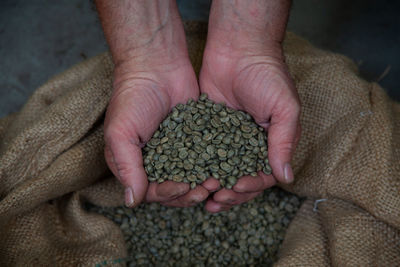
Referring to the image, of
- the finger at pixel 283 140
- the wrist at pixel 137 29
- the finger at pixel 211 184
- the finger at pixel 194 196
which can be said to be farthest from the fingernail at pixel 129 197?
the wrist at pixel 137 29

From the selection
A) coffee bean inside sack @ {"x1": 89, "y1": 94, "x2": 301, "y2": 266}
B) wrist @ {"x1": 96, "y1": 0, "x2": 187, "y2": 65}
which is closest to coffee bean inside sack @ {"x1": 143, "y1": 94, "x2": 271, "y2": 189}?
coffee bean inside sack @ {"x1": 89, "y1": 94, "x2": 301, "y2": 266}

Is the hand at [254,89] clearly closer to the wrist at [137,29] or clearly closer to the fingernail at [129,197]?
the wrist at [137,29]

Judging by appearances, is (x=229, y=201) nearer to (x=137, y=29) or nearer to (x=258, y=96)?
(x=258, y=96)

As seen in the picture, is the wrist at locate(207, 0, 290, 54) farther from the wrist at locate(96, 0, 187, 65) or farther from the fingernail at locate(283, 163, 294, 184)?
the fingernail at locate(283, 163, 294, 184)

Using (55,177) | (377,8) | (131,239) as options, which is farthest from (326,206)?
(377,8)

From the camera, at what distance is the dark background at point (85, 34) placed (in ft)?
12.4

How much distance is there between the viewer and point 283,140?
1.90 m

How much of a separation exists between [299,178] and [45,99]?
177 centimetres

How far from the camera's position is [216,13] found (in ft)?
7.77

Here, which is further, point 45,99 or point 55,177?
point 45,99

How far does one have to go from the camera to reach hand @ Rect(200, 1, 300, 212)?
1.93m

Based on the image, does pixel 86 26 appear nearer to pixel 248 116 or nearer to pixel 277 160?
pixel 248 116

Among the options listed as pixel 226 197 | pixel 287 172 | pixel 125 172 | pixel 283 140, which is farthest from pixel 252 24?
pixel 125 172

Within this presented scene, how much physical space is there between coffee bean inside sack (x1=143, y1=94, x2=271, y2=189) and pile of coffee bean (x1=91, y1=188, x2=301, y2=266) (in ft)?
2.01
